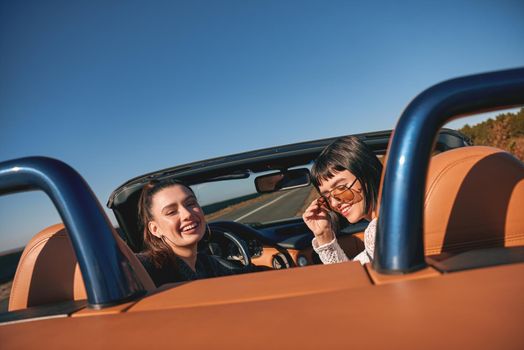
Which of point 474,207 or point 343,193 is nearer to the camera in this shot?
point 474,207

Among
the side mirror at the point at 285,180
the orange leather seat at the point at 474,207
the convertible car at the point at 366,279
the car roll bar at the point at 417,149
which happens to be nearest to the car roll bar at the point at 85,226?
the convertible car at the point at 366,279

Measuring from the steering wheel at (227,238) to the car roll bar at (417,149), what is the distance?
326cm

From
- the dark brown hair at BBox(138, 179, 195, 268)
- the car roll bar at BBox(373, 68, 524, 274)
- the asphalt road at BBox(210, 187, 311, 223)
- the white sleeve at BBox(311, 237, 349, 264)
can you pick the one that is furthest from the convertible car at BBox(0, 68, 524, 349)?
the asphalt road at BBox(210, 187, 311, 223)

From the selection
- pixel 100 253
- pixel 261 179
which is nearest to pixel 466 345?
pixel 100 253

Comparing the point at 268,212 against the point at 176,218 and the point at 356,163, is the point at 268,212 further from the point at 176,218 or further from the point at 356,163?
the point at 356,163

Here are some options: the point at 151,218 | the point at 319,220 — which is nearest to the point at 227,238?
the point at 151,218

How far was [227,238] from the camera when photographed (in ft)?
14.4

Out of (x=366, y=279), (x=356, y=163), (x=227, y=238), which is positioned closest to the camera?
(x=366, y=279)

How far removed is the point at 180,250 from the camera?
10.3 feet

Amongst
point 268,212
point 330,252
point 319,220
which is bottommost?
point 268,212

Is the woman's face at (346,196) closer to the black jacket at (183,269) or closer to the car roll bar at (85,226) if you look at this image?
the black jacket at (183,269)

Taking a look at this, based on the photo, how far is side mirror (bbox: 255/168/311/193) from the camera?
381cm

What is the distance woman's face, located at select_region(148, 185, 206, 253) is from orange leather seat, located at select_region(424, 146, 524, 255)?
7.18 ft

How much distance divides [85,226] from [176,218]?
206cm
